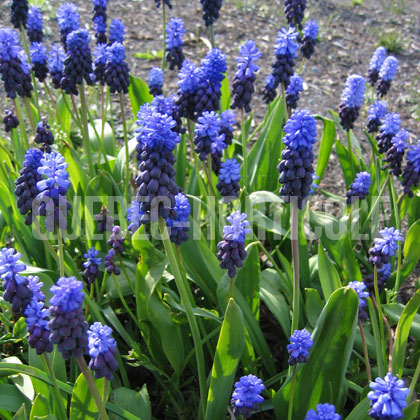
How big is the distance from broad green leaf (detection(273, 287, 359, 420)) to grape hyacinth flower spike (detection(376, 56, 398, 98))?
3.24 metres

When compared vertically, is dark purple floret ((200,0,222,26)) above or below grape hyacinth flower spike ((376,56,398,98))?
above

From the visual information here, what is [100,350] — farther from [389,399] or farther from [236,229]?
[389,399]

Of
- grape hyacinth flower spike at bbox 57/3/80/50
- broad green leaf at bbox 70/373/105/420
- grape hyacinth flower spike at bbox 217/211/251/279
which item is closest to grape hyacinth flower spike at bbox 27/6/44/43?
grape hyacinth flower spike at bbox 57/3/80/50

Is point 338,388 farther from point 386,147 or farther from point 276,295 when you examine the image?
point 386,147

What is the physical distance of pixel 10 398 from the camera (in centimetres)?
357

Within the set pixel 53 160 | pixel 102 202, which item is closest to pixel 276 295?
pixel 102 202

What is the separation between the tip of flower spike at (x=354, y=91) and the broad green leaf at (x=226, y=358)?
2.76 m

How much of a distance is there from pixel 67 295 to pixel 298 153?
1508 millimetres

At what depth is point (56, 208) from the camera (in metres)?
3.23

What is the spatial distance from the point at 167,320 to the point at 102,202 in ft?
5.14

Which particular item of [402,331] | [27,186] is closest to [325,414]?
[402,331]

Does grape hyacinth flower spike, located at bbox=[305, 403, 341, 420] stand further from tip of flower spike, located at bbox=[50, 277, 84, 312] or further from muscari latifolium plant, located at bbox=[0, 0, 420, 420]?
tip of flower spike, located at bbox=[50, 277, 84, 312]

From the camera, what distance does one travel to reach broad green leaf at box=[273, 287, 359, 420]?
341 cm

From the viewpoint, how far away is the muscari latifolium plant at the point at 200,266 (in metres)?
3.10
